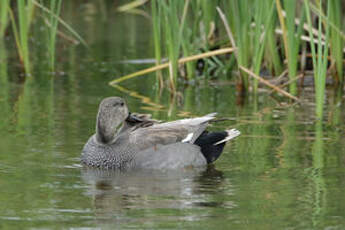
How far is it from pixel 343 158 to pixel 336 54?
3.39m

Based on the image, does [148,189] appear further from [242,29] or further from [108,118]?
[242,29]

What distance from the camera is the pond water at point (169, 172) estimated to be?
6.02 m

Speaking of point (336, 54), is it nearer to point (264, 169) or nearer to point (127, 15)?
point (264, 169)

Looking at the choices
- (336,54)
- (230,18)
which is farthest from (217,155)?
(230,18)

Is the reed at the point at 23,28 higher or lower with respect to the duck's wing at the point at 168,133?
higher

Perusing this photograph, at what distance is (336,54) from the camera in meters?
11.2

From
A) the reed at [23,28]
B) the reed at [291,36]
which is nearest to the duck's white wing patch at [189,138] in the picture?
the reed at [291,36]

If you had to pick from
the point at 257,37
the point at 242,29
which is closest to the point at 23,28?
the point at 242,29

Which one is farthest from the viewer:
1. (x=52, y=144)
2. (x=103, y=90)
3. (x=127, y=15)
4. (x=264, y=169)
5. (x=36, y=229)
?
(x=127, y=15)

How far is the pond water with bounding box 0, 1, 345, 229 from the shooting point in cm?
602

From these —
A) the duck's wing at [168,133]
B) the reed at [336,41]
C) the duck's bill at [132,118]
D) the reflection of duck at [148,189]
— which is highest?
the reed at [336,41]

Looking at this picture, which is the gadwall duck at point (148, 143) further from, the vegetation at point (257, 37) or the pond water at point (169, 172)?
the vegetation at point (257, 37)

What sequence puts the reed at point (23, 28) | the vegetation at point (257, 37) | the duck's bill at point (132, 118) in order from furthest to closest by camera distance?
the reed at point (23, 28), the vegetation at point (257, 37), the duck's bill at point (132, 118)

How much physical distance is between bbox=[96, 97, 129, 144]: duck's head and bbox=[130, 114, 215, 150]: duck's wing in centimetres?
19
